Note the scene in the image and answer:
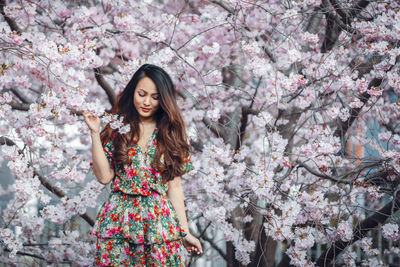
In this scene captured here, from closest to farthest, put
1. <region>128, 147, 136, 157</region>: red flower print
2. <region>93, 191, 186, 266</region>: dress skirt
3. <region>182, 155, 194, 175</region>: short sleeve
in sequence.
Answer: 1. <region>93, 191, 186, 266</region>: dress skirt
2. <region>128, 147, 136, 157</region>: red flower print
3. <region>182, 155, 194, 175</region>: short sleeve

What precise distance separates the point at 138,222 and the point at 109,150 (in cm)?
39

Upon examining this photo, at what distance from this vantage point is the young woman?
2.45m

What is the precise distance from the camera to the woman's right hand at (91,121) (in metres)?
2.45

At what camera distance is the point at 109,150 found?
265 cm

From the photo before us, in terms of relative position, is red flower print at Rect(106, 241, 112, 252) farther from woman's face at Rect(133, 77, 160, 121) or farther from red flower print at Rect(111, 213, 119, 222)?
woman's face at Rect(133, 77, 160, 121)

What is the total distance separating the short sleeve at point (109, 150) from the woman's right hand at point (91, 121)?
197 millimetres

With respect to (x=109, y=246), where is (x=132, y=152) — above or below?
above

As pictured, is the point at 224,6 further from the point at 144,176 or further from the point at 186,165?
the point at 144,176

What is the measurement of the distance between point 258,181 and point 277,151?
32 cm

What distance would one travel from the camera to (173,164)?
2643 mm

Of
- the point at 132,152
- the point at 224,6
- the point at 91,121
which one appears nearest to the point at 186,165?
the point at 132,152

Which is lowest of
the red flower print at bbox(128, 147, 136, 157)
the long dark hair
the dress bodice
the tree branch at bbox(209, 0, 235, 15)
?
the dress bodice

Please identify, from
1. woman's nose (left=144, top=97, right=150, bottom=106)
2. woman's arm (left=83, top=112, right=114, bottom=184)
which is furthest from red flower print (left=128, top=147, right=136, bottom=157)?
woman's nose (left=144, top=97, right=150, bottom=106)

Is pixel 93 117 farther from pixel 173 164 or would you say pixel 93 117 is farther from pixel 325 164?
pixel 325 164
